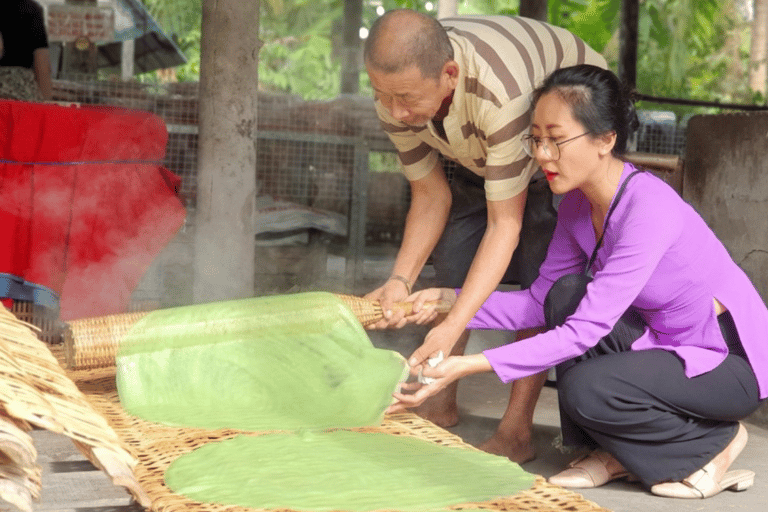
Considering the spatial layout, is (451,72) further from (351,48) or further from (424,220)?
(351,48)

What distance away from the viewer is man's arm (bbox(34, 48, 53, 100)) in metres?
4.43

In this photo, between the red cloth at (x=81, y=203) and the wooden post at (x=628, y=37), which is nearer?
the red cloth at (x=81, y=203)

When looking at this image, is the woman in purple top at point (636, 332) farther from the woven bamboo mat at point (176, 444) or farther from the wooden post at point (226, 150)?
the wooden post at point (226, 150)

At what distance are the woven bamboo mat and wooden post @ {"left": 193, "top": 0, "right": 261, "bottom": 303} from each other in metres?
0.95

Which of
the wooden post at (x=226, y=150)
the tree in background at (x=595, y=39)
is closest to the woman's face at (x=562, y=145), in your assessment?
the wooden post at (x=226, y=150)

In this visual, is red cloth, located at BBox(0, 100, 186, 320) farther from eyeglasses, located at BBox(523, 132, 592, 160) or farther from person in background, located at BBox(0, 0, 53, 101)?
eyeglasses, located at BBox(523, 132, 592, 160)

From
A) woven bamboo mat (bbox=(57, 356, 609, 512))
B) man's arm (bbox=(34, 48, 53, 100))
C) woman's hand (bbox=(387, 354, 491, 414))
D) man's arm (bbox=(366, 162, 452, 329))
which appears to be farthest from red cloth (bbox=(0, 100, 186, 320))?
woman's hand (bbox=(387, 354, 491, 414))

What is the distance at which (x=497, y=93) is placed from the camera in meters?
2.46

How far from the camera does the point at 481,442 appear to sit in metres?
2.96

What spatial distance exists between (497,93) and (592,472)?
108cm

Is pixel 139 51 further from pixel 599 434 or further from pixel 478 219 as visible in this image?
pixel 599 434

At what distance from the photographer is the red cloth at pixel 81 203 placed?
3.13m

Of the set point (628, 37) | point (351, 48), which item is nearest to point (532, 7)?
point (628, 37)

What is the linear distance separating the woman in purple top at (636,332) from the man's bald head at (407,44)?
291mm
